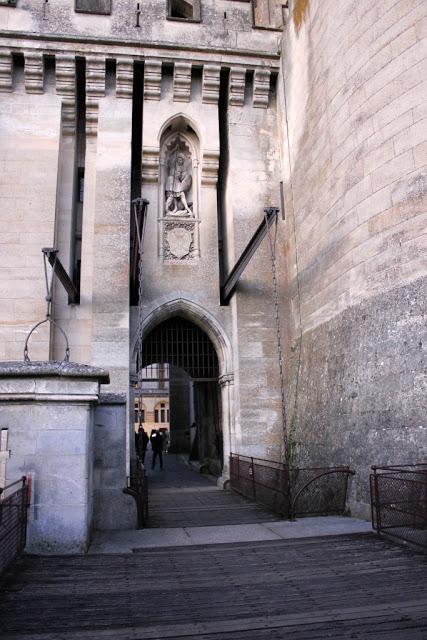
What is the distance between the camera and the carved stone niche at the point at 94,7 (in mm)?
A: 13047

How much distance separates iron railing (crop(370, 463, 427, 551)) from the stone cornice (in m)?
10.9

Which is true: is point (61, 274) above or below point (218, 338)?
above

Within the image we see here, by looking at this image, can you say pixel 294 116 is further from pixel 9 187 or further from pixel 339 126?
pixel 9 187

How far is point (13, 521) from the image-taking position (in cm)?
459

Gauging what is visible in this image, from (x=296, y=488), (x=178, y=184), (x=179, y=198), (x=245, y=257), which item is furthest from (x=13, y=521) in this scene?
(x=178, y=184)

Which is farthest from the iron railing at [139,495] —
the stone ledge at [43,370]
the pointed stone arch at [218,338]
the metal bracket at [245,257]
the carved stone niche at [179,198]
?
the carved stone niche at [179,198]

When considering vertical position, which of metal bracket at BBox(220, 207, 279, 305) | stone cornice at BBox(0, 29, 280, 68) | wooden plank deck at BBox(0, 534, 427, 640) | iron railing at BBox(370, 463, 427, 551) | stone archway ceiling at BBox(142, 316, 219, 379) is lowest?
wooden plank deck at BBox(0, 534, 427, 640)

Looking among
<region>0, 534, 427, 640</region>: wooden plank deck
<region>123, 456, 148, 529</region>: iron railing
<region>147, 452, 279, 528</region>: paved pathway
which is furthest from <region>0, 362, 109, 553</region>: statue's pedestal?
<region>147, 452, 279, 528</region>: paved pathway

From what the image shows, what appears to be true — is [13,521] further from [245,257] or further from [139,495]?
[245,257]

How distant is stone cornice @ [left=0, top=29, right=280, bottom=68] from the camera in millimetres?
12664

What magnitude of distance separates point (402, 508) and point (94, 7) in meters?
13.3

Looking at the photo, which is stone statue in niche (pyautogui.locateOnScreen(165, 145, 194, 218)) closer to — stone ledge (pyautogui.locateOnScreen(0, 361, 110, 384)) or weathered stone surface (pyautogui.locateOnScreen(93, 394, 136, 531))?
weathered stone surface (pyautogui.locateOnScreen(93, 394, 136, 531))

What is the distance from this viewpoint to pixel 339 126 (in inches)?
380

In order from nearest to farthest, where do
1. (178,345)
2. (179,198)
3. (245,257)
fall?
1. (245,257)
2. (179,198)
3. (178,345)
